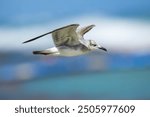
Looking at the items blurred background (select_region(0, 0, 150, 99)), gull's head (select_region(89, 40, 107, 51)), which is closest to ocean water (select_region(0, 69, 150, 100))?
blurred background (select_region(0, 0, 150, 99))

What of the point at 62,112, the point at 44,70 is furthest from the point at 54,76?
→ the point at 62,112

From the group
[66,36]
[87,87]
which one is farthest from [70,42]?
[87,87]

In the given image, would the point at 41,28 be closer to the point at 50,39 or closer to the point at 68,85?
the point at 50,39

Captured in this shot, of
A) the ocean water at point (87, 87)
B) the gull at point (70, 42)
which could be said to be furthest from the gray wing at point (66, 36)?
the ocean water at point (87, 87)

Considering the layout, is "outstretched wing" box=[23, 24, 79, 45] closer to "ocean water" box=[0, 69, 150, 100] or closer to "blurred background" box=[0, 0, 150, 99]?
"blurred background" box=[0, 0, 150, 99]

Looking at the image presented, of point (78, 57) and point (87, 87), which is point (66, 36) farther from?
point (87, 87)

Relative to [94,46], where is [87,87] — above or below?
below
